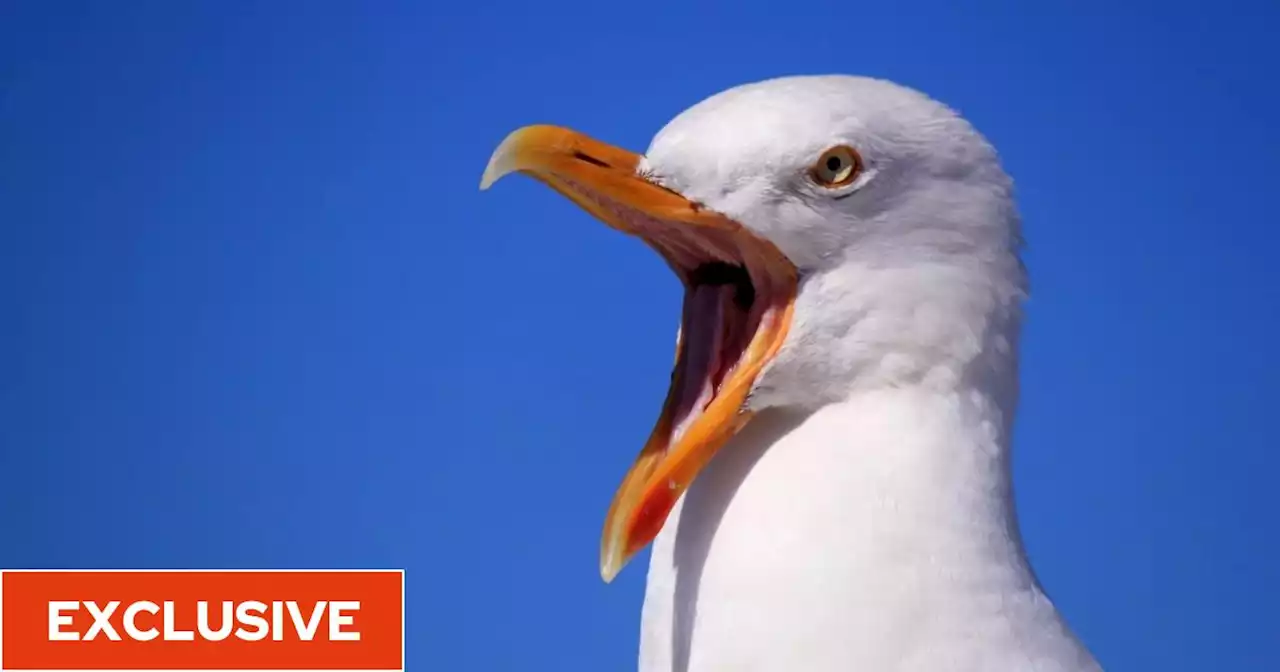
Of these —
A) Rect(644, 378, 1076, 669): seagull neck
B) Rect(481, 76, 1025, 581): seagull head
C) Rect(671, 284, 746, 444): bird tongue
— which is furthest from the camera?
Rect(671, 284, 746, 444): bird tongue

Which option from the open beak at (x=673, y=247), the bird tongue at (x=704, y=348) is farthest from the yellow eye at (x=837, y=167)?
the bird tongue at (x=704, y=348)

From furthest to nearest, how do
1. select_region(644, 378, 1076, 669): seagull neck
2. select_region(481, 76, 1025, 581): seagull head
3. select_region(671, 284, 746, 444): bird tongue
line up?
select_region(671, 284, 746, 444): bird tongue
select_region(481, 76, 1025, 581): seagull head
select_region(644, 378, 1076, 669): seagull neck

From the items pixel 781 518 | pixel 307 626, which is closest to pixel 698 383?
pixel 781 518

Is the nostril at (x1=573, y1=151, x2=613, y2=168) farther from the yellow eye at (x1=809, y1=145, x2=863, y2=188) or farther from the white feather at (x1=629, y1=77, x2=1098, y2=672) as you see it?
the yellow eye at (x1=809, y1=145, x2=863, y2=188)

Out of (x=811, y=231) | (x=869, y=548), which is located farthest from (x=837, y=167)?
(x=869, y=548)

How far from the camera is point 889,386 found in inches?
73.8

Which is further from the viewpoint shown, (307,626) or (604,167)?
(307,626)

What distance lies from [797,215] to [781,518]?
15.8 inches

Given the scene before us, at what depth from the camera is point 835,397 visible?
1.90m

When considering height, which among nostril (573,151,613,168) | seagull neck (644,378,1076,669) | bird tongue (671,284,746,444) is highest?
nostril (573,151,613,168)

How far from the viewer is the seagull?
178cm

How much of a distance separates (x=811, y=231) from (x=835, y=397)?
0.74 ft

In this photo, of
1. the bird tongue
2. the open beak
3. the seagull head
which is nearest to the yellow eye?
the seagull head

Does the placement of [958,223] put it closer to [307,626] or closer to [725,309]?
[725,309]
